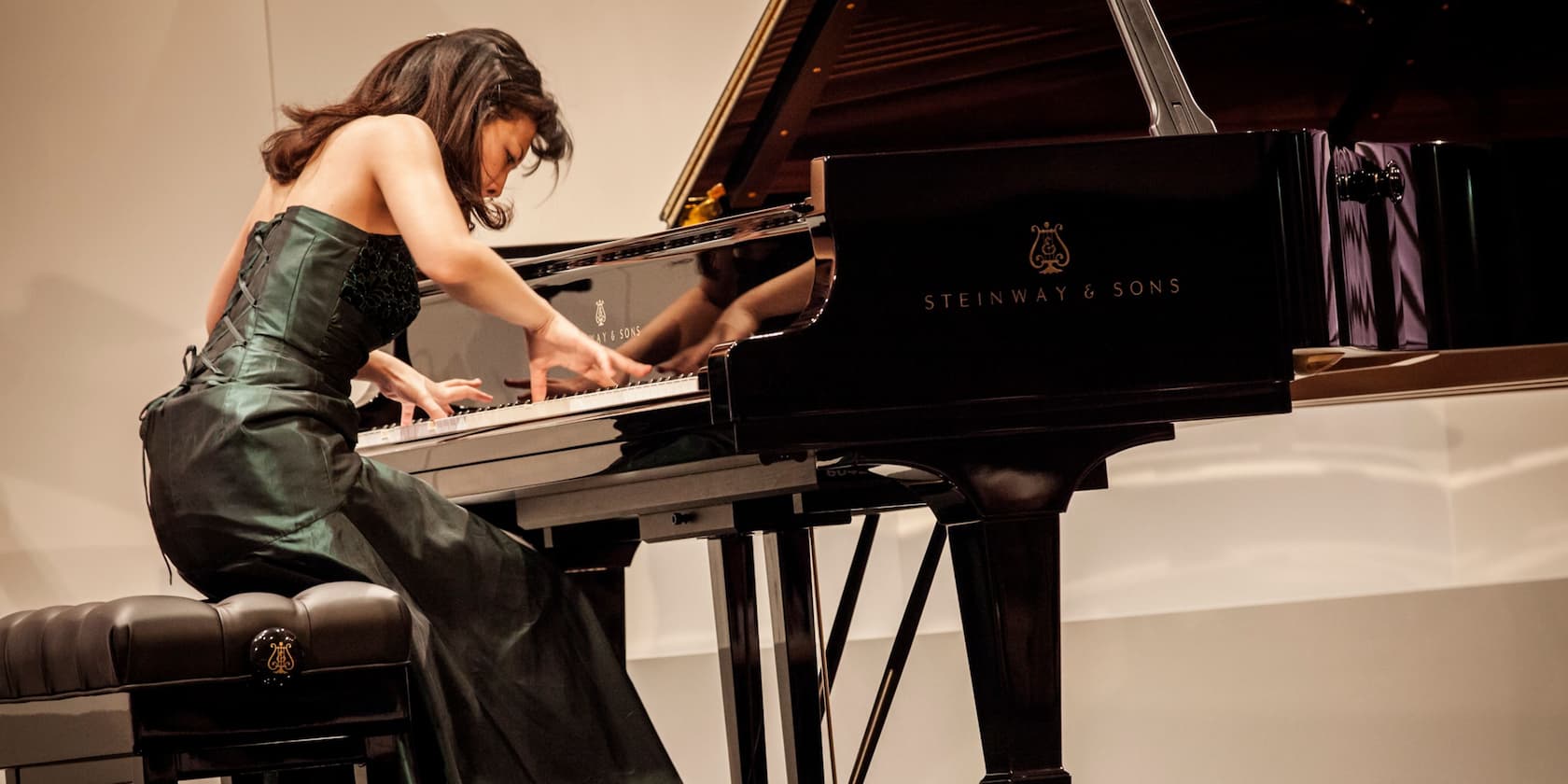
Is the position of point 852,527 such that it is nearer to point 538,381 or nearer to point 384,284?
point 538,381

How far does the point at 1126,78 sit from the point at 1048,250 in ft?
5.86

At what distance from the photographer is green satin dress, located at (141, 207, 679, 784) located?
1.94 m

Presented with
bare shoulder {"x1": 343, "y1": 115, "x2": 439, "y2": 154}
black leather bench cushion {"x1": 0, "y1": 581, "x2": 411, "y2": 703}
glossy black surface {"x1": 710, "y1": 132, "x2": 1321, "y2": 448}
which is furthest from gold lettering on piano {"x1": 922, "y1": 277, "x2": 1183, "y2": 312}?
bare shoulder {"x1": 343, "y1": 115, "x2": 439, "y2": 154}

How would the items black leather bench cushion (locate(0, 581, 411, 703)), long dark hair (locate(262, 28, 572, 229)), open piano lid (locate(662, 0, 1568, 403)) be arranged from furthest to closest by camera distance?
open piano lid (locate(662, 0, 1568, 403)) < long dark hair (locate(262, 28, 572, 229)) < black leather bench cushion (locate(0, 581, 411, 703))

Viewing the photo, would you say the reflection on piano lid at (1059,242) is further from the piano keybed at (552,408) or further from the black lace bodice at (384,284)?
the black lace bodice at (384,284)

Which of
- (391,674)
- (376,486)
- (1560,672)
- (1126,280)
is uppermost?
(1126,280)

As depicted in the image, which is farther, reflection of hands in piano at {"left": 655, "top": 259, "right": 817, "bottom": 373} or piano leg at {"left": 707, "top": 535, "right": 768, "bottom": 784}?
piano leg at {"left": 707, "top": 535, "right": 768, "bottom": 784}

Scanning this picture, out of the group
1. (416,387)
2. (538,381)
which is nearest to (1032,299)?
(538,381)

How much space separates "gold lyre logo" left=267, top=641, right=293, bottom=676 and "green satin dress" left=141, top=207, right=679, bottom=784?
20 cm

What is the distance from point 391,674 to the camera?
178 cm

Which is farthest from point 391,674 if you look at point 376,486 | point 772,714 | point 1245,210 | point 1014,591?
point 772,714

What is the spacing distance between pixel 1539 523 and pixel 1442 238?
2375 mm

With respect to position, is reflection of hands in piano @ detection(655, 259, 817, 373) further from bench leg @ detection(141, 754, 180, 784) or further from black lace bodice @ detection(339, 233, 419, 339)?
bench leg @ detection(141, 754, 180, 784)

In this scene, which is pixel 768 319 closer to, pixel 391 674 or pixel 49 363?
pixel 391 674
